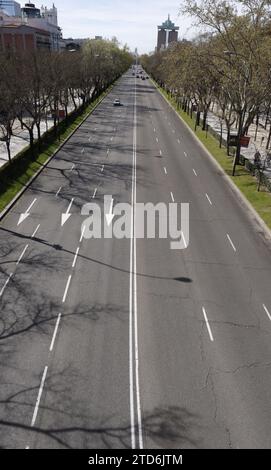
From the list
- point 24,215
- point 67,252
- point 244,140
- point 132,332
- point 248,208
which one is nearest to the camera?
point 132,332

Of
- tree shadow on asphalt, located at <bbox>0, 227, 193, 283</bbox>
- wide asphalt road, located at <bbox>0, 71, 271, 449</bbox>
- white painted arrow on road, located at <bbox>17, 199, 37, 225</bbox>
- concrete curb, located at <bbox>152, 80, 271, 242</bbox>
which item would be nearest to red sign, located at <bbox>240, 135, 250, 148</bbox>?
concrete curb, located at <bbox>152, 80, 271, 242</bbox>

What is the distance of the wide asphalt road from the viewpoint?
12.0m

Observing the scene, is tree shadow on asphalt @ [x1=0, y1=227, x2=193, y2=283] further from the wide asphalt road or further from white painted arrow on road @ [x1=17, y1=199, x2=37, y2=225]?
white painted arrow on road @ [x1=17, y1=199, x2=37, y2=225]

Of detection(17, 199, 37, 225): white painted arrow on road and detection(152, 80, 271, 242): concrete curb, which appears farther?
detection(17, 199, 37, 225): white painted arrow on road

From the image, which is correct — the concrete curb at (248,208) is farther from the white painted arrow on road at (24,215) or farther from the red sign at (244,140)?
the white painted arrow on road at (24,215)

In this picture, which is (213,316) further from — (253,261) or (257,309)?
(253,261)

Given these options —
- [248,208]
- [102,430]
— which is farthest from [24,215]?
[102,430]

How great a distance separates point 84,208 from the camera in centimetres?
2742

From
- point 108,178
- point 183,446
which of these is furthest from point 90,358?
point 108,178

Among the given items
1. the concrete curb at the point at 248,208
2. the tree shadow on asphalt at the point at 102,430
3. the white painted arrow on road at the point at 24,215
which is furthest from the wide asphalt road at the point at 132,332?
the concrete curb at the point at 248,208

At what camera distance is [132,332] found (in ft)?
51.6

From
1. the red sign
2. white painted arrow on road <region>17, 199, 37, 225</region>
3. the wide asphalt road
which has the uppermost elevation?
the red sign

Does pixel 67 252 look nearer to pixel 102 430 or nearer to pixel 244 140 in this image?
pixel 102 430

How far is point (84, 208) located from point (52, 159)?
46.6 feet
